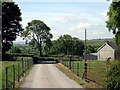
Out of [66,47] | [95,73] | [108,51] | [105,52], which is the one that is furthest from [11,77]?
[66,47]

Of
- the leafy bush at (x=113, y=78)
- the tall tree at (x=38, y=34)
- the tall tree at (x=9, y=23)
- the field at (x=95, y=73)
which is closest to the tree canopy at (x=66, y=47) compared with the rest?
the tall tree at (x=38, y=34)

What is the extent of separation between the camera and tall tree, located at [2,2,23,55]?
249 ft

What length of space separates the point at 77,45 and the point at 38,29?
68.0 feet

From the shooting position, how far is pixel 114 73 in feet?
61.5

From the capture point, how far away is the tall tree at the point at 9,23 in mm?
76012

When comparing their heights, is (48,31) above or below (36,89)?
above

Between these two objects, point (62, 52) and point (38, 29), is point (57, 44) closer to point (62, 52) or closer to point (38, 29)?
point (62, 52)

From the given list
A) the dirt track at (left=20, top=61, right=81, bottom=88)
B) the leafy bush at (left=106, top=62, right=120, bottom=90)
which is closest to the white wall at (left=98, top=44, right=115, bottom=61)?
the dirt track at (left=20, top=61, right=81, bottom=88)

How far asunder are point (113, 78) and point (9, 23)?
61381mm

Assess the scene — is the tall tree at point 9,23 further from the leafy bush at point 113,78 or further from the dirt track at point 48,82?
the leafy bush at point 113,78

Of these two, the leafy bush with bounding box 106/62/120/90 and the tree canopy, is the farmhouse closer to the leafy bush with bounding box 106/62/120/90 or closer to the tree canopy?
the tree canopy

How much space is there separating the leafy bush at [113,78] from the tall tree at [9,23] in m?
56.9

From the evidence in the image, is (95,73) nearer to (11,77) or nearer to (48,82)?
(48,82)

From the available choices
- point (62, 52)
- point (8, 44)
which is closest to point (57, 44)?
point (62, 52)
